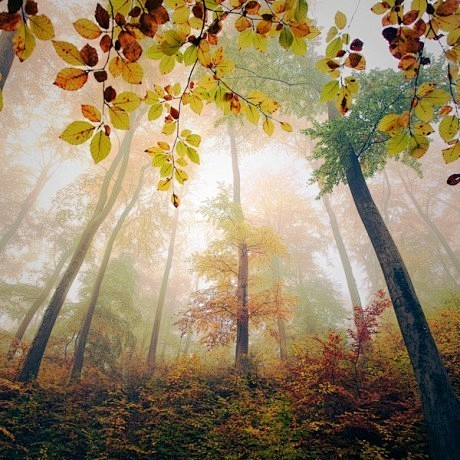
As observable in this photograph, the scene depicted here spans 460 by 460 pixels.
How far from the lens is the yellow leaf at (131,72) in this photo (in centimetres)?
89

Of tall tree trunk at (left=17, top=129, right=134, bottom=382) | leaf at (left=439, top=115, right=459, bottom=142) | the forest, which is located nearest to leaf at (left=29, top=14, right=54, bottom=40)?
the forest

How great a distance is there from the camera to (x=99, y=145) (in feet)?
2.67

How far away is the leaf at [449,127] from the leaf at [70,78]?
1213mm

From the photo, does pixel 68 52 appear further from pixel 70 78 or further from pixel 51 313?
pixel 51 313

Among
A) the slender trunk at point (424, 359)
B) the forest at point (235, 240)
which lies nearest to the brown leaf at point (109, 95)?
the forest at point (235, 240)

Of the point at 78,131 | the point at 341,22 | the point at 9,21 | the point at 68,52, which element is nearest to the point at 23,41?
the point at 9,21

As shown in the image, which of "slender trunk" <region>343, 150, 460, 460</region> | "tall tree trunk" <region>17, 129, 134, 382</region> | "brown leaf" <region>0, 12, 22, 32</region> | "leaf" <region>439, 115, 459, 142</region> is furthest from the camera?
"tall tree trunk" <region>17, 129, 134, 382</region>

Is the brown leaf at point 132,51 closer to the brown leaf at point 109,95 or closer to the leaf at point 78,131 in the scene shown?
the brown leaf at point 109,95

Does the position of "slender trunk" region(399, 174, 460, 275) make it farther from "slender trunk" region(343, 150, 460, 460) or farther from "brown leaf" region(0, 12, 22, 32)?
"brown leaf" region(0, 12, 22, 32)

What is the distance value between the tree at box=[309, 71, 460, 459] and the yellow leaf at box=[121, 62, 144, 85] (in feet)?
16.9

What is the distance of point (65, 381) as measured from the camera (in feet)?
27.4

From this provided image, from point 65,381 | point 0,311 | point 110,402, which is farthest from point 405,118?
point 0,311

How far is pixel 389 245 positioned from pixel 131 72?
558 centimetres

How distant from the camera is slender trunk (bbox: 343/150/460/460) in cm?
368
